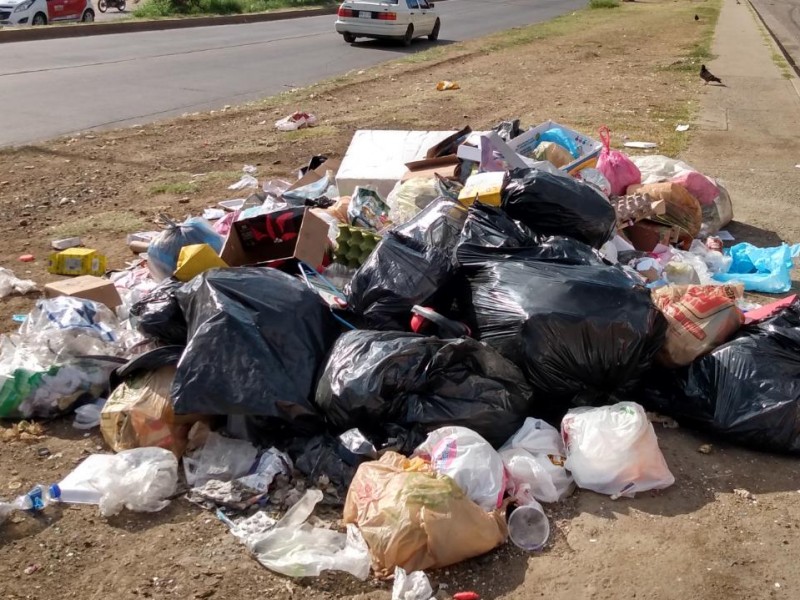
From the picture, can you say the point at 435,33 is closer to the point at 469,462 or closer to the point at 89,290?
the point at 89,290

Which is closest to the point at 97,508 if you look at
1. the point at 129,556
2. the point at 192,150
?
the point at 129,556

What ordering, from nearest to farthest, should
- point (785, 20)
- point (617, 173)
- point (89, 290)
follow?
1. point (89, 290)
2. point (617, 173)
3. point (785, 20)

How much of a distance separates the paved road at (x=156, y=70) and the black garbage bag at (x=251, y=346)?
518 cm

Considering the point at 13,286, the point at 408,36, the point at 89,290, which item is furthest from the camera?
the point at 408,36

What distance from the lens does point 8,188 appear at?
20.3ft

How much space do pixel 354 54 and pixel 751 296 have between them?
450 inches

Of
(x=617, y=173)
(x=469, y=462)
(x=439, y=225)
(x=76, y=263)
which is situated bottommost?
(x=469, y=462)

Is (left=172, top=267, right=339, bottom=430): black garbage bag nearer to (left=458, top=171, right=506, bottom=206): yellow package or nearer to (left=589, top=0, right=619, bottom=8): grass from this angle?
(left=458, top=171, right=506, bottom=206): yellow package

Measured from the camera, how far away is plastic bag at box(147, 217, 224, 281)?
422cm

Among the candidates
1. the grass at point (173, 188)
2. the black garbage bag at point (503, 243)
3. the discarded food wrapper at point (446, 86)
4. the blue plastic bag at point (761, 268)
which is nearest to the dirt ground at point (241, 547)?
the grass at point (173, 188)

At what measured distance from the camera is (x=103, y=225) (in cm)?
554

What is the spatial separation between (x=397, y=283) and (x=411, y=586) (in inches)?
55.4

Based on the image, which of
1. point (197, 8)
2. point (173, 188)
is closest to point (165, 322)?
point (173, 188)

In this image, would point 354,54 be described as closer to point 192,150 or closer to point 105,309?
point 192,150
